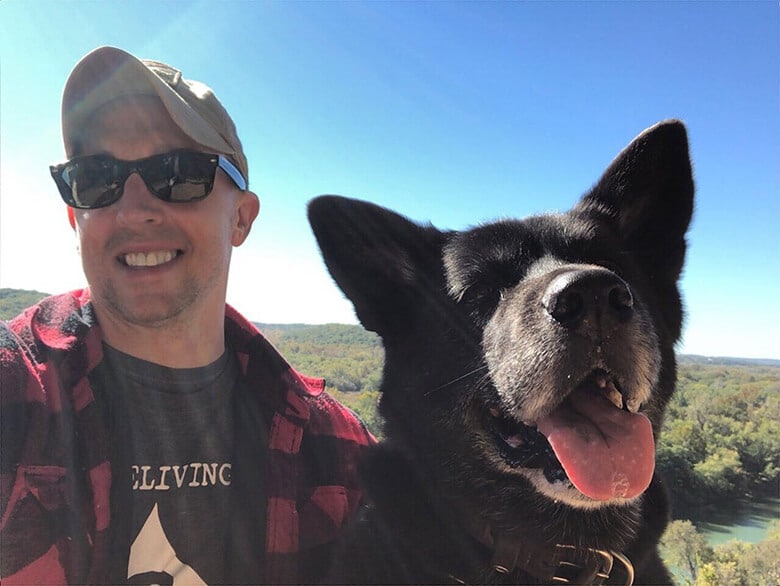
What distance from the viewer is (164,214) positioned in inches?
85.8

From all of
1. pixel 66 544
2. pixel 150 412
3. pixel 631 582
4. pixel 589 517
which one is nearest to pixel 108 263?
pixel 150 412

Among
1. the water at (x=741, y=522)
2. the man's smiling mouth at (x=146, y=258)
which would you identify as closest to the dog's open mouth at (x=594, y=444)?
the man's smiling mouth at (x=146, y=258)

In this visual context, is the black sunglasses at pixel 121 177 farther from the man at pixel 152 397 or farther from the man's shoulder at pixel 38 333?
the man's shoulder at pixel 38 333

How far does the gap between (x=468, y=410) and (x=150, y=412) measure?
142 cm

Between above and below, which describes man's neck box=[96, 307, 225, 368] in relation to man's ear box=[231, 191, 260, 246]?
below

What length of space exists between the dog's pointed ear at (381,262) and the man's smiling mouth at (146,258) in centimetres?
71

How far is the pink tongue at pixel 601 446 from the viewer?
155cm

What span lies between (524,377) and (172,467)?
1.54m

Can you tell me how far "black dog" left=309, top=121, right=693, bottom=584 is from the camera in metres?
1.62

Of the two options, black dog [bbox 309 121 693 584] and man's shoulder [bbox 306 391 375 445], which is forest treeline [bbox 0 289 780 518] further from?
black dog [bbox 309 121 693 584]

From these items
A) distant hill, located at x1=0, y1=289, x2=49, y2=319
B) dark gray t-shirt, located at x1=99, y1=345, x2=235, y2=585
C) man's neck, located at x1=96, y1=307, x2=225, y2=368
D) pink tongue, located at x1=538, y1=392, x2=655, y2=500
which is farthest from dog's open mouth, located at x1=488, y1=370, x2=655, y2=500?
distant hill, located at x1=0, y1=289, x2=49, y2=319

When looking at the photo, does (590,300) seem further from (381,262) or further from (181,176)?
(181,176)

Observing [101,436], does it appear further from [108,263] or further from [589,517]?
[589,517]

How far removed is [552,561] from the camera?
184 cm
